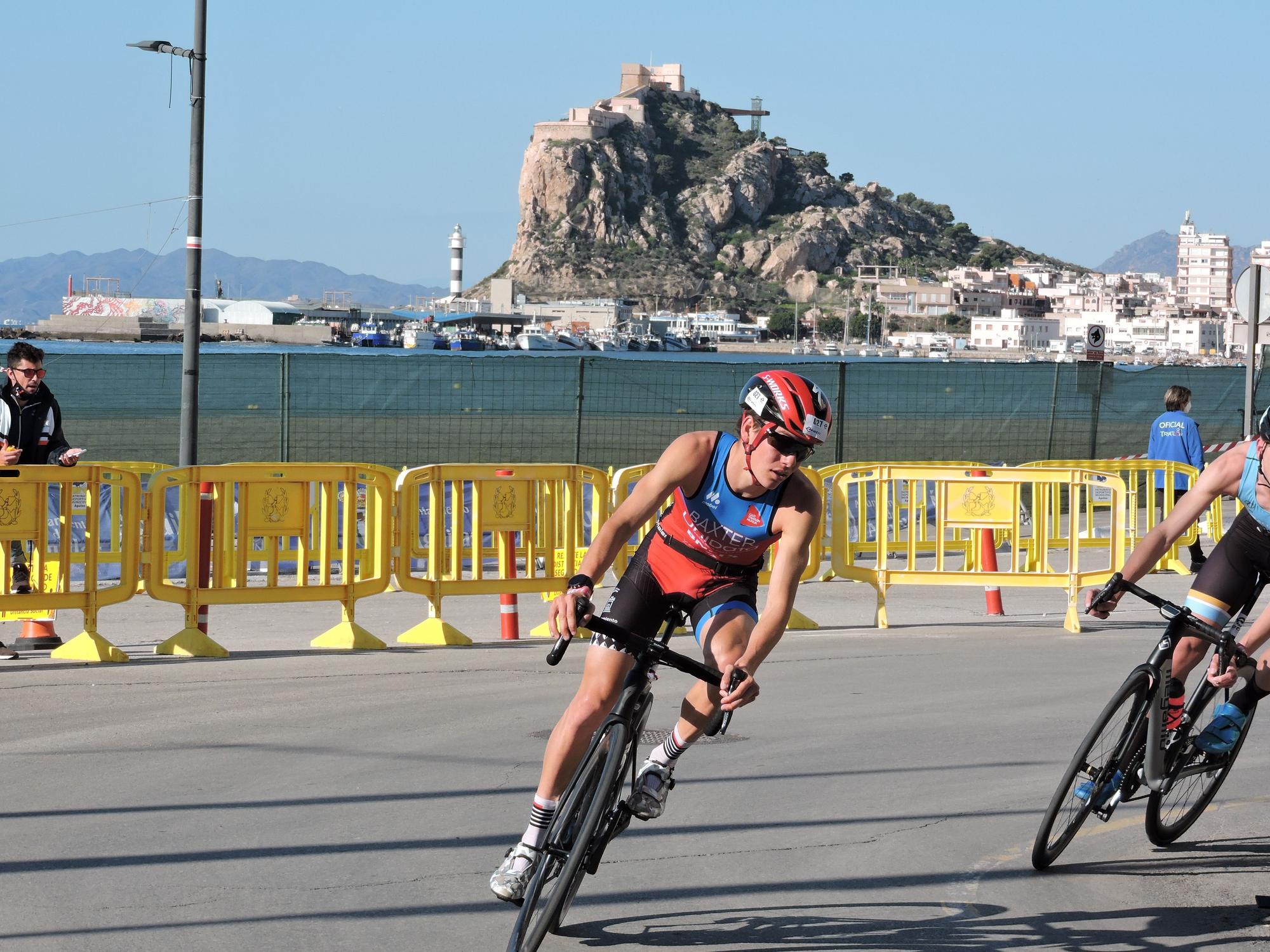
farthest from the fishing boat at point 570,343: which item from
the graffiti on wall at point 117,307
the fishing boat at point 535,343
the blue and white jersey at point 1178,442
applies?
the blue and white jersey at point 1178,442

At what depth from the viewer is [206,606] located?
422 inches

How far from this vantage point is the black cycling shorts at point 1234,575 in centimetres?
619

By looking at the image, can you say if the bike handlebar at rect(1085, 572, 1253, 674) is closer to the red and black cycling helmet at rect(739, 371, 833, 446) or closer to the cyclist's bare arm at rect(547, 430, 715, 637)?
the red and black cycling helmet at rect(739, 371, 833, 446)

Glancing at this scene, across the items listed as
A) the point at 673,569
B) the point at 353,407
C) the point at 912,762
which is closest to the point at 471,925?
the point at 673,569

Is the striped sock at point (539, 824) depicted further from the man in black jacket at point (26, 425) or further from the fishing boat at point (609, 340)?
the fishing boat at point (609, 340)

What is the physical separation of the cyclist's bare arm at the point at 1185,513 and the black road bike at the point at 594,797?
1966 millimetres

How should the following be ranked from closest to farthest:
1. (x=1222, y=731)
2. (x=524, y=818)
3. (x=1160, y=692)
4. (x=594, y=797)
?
(x=594, y=797) → (x=1160, y=692) → (x=1222, y=731) → (x=524, y=818)

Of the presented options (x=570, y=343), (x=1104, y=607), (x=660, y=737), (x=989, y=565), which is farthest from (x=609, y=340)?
(x=1104, y=607)

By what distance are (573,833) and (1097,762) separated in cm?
224

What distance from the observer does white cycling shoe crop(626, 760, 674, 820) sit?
16.2ft

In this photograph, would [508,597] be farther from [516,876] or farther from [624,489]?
[516,876]

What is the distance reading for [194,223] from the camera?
52.6 ft

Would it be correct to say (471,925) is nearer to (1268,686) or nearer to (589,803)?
(589,803)

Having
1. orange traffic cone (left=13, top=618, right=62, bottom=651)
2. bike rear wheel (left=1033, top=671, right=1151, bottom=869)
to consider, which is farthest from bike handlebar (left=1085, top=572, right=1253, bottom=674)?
orange traffic cone (left=13, top=618, right=62, bottom=651)
